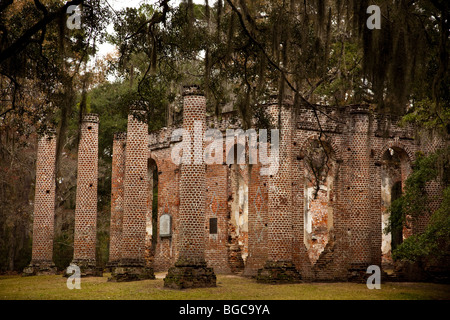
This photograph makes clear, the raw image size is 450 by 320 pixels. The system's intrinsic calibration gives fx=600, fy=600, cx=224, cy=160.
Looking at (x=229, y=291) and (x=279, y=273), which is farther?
(x=279, y=273)

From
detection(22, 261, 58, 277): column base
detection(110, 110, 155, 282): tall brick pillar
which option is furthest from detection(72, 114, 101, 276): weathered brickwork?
detection(110, 110, 155, 282): tall brick pillar

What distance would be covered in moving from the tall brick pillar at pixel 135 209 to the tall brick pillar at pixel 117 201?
11.7ft

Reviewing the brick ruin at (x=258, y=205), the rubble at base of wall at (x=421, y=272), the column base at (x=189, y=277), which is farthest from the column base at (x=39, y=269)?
the rubble at base of wall at (x=421, y=272)

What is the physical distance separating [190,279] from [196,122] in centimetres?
454

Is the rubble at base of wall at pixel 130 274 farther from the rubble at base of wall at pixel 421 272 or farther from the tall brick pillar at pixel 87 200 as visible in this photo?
the rubble at base of wall at pixel 421 272

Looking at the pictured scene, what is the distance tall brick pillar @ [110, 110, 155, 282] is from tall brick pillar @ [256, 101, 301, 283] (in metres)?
4.06

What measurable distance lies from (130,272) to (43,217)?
244 inches

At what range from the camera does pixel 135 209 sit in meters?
20.4

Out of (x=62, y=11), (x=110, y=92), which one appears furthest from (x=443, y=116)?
(x=110, y=92)

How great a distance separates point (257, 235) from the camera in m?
21.2

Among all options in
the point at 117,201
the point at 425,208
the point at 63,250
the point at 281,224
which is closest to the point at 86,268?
the point at 117,201

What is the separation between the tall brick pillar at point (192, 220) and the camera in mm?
16438

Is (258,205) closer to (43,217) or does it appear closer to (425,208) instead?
(425,208)

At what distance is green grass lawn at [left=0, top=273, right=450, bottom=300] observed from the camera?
595 inches
